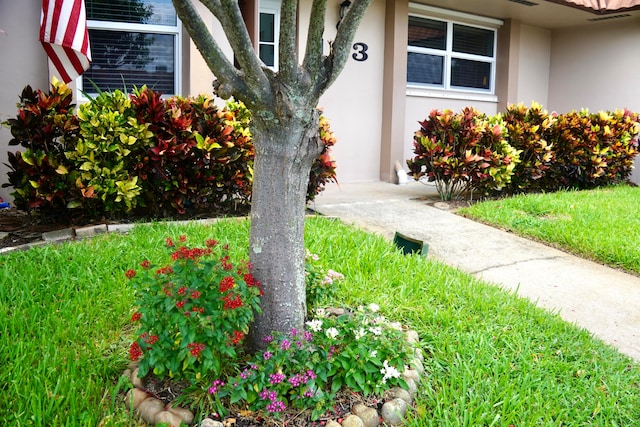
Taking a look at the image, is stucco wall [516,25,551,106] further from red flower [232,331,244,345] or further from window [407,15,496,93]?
red flower [232,331,244,345]

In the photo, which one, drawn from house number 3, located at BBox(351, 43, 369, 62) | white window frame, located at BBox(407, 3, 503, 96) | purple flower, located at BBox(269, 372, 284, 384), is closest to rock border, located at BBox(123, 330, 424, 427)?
purple flower, located at BBox(269, 372, 284, 384)

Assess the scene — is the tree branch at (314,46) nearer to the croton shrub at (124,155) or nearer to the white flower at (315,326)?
the white flower at (315,326)

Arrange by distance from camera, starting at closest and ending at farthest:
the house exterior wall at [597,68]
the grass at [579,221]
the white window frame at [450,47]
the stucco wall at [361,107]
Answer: the grass at [579,221]
the stucco wall at [361,107]
the white window frame at [450,47]
the house exterior wall at [597,68]

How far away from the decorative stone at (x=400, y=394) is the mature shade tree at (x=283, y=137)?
55 cm

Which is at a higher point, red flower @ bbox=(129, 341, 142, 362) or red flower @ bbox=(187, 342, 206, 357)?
red flower @ bbox=(187, 342, 206, 357)

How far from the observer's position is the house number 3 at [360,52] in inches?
339

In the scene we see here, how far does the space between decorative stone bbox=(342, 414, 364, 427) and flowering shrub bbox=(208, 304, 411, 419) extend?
10cm

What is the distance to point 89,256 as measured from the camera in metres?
4.01

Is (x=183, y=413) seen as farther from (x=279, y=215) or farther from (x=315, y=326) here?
(x=279, y=215)

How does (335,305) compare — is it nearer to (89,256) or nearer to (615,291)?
(89,256)

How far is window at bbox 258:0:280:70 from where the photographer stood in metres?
7.88

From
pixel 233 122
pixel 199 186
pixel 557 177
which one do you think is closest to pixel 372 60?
pixel 557 177

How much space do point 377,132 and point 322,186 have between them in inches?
124

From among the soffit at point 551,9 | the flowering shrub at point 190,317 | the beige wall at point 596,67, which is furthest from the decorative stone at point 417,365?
the beige wall at point 596,67
